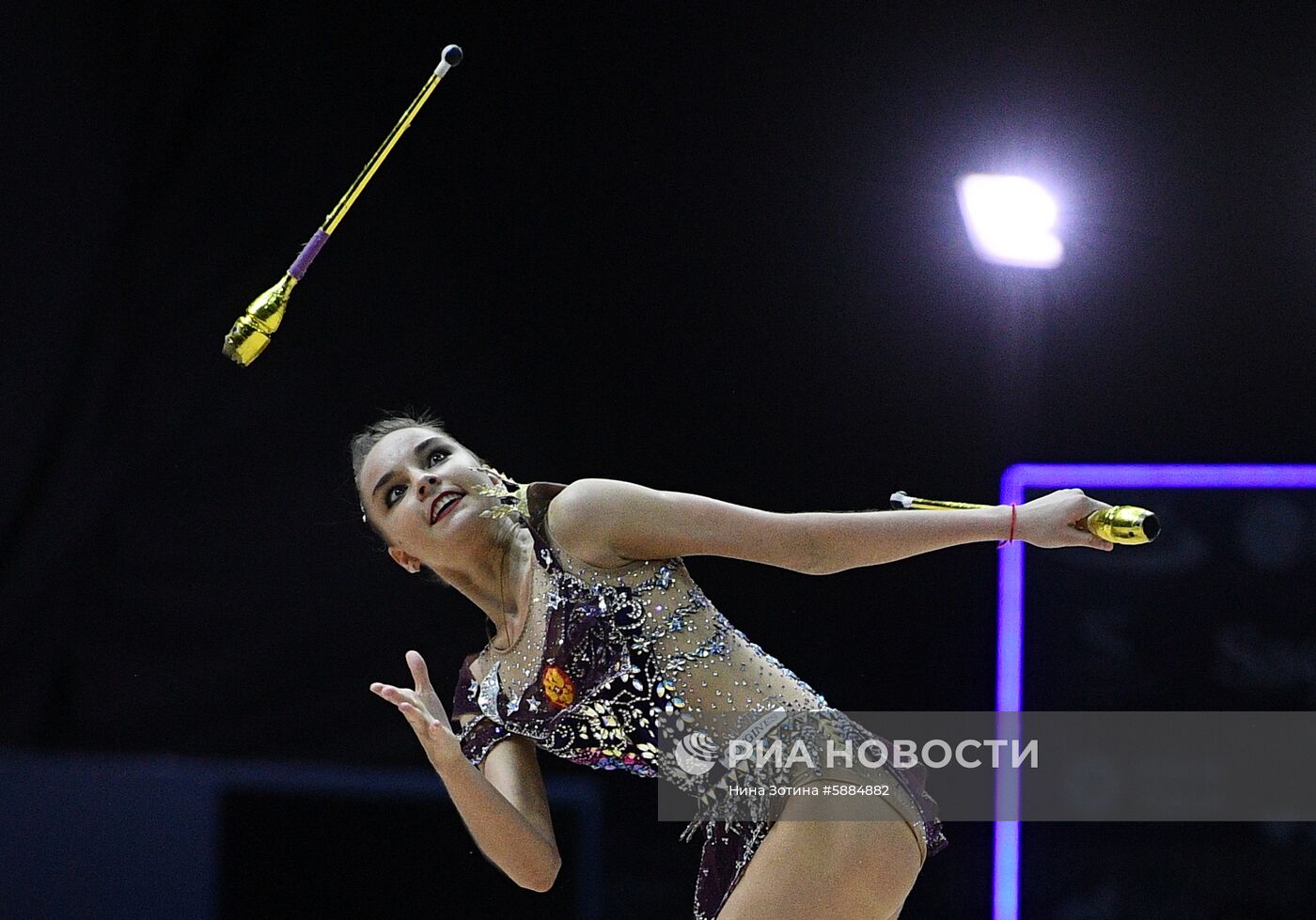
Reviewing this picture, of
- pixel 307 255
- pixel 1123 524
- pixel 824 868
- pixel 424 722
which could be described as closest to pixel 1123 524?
pixel 1123 524

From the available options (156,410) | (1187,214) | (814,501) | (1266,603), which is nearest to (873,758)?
(814,501)

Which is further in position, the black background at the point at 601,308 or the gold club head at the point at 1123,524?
the black background at the point at 601,308

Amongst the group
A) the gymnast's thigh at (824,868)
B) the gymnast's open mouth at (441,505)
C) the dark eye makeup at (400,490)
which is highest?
the dark eye makeup at (400,490)

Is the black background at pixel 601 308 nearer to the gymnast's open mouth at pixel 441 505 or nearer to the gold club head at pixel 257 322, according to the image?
the gold club head at pixel 257 322

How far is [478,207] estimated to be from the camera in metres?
2.73

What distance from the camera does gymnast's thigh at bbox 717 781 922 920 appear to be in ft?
5.42

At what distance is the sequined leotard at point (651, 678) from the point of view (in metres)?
1.76

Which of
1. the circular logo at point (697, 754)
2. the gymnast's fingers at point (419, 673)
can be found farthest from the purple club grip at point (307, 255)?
the circular logo at point (697, 754)

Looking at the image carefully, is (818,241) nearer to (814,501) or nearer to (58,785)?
(814,501)

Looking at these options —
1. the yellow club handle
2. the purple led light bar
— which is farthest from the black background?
the yellow club handle

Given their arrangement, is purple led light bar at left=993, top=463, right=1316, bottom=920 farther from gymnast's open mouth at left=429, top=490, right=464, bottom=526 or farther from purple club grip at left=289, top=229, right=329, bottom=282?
purple club grip at left=289, top=229, right=329, bottom=282

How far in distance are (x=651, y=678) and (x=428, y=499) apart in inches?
16.1

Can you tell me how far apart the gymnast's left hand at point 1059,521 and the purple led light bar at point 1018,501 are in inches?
34.3

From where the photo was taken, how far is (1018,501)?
2.55 meters
